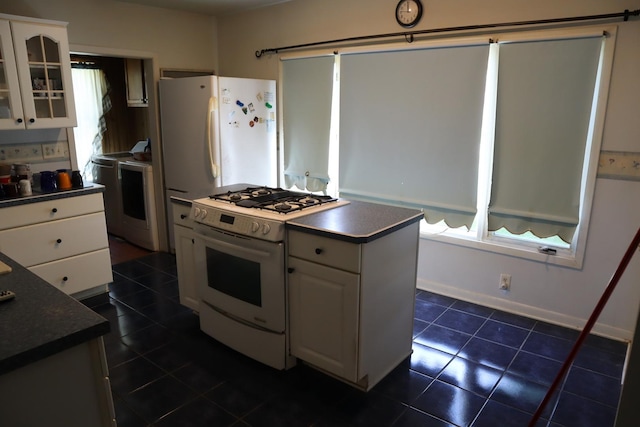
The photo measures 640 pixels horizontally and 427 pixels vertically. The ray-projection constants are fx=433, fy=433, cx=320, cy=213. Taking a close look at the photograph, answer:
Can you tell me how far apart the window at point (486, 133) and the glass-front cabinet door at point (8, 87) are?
2390 mm

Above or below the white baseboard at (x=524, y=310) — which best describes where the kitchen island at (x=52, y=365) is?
above

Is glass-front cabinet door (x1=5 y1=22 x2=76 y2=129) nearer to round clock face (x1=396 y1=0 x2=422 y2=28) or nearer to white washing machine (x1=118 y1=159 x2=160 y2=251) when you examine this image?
white washing machine (x1=118 y1=159 x2=160 y2=251)

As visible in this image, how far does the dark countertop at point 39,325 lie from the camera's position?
1094 mm

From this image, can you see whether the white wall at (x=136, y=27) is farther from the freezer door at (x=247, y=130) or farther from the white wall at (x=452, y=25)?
the freezer door at (x=247, y=130)

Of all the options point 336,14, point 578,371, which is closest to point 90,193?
point 336,14

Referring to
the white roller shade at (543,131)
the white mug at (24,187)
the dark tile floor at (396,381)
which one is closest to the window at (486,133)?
the white roller shade at (543,131)

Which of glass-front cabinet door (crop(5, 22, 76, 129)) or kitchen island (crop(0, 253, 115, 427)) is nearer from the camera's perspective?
kitchen island (crop(0, 253, 115, 427))

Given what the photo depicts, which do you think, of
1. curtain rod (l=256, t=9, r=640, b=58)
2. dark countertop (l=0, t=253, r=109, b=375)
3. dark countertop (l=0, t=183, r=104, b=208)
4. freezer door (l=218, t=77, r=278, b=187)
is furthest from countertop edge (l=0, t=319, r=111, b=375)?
curtain rod (l=256, t=9, r=640, b=58)

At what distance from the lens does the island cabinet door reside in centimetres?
210

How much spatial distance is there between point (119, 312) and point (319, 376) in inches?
64.0

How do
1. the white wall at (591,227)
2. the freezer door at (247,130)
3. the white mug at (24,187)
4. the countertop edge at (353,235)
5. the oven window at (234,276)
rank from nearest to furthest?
1. the countertop edge at (353,235)
2. the oven window at (234,276)
3. the white wall at (591,227)
4. the white mug at (24,187)
5. the freezer door at (247,130)

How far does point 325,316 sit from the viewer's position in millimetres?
2199

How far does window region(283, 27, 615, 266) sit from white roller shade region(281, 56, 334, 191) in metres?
0.18

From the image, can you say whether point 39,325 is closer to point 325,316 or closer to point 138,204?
point 325,316
